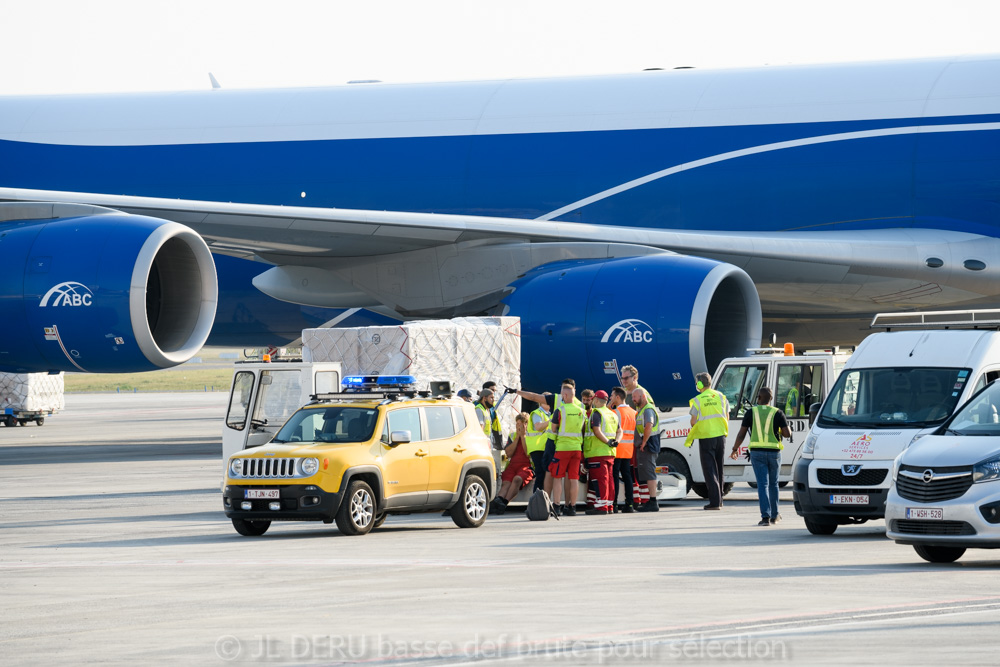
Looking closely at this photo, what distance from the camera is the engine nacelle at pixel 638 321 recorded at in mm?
19266

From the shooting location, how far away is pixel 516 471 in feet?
54.0

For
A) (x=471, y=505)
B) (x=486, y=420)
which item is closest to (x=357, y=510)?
(x=471, y=505)

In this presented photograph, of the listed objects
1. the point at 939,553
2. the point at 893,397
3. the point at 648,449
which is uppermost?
the point at 893,397

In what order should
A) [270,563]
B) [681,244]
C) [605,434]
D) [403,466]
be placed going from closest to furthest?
1. [270,563]
2. [403,466]
3. [605,434]
4. [681,244]

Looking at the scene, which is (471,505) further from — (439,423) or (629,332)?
(629,332)

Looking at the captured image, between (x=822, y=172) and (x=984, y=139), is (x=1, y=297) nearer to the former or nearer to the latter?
(x=822, y=172)

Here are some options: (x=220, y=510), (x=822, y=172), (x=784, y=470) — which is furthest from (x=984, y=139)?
(x=220, y=510)

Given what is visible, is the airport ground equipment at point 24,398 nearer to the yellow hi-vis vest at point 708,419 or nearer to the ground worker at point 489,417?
the ground worker at point 489,417

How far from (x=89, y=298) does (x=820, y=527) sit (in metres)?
9.83

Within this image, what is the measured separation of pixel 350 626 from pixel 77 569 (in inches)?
151

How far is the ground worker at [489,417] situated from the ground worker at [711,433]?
2.21 metres

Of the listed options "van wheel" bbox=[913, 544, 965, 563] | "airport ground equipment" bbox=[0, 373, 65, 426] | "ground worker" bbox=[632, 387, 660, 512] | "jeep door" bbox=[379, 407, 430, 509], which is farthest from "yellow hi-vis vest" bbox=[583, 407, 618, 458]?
"airport ground equipment" bbox=[0, 373, 65, 426]

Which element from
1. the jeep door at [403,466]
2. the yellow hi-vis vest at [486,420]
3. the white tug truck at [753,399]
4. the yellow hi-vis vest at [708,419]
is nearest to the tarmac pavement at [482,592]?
the jeep door at [403,466]

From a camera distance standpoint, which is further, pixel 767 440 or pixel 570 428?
pixel 570 428
